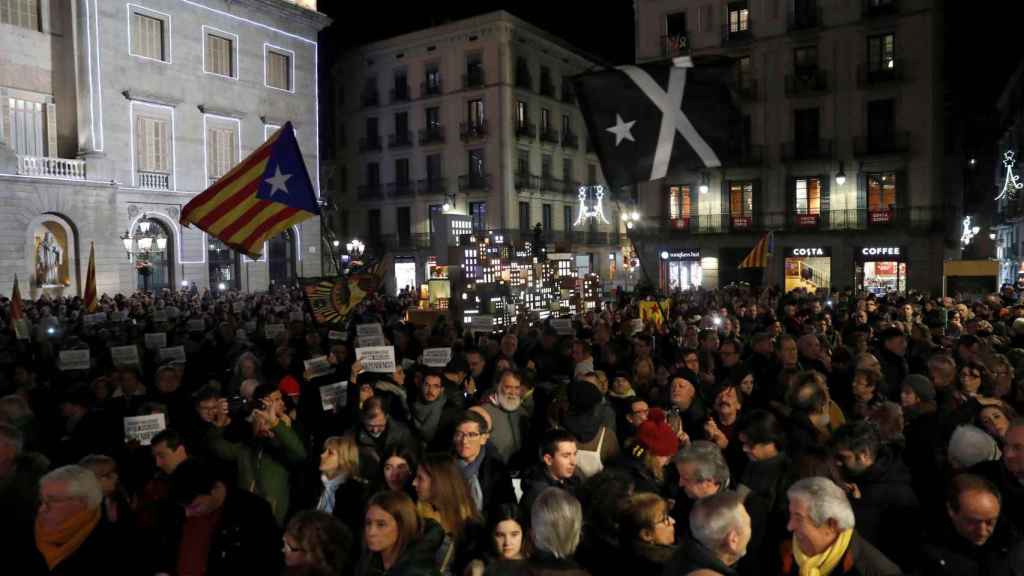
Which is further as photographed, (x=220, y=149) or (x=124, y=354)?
(x=220, y=149)

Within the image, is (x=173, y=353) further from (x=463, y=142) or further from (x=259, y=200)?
(x=463, y=142)

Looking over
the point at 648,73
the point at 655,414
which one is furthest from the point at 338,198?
the point at 655,414

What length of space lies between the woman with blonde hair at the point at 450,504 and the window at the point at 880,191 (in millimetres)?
32152

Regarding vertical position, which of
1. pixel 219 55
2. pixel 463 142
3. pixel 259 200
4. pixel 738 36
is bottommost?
pixel 259 200

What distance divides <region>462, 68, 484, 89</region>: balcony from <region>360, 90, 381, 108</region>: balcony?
6324 mm

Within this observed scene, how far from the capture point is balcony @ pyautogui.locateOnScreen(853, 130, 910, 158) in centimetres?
3119

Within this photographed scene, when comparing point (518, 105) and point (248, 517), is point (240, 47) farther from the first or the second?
point (248, 517)

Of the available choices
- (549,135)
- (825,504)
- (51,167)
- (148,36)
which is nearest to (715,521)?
(825,504)

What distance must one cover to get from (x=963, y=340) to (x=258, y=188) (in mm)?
8532

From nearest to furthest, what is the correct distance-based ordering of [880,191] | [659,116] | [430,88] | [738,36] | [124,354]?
[659,116] < [124,354] < [880,191] < [738,36] < [430,88]

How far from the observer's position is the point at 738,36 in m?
33.6

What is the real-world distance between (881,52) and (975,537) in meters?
33.2

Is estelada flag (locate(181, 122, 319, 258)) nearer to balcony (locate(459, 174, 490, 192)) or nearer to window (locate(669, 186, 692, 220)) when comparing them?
window (locate(669, 186, 692, 220))

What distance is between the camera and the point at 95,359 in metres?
10.2
